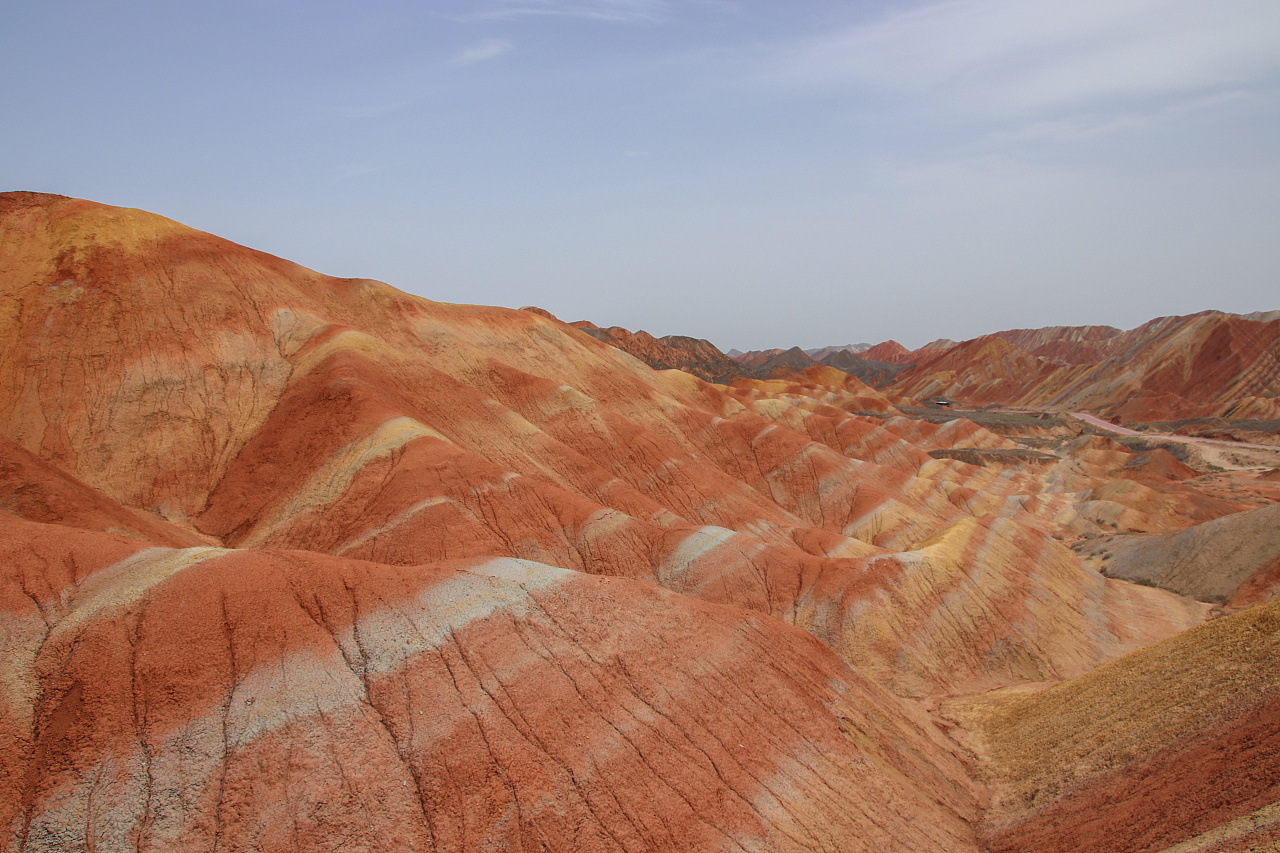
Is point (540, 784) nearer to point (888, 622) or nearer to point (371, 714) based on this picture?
point (371, 714)

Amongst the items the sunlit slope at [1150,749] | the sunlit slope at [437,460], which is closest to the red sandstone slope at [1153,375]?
the sunlit slope at [437,460]

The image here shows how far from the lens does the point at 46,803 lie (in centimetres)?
1113

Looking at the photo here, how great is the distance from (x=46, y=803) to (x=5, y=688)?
2376mm

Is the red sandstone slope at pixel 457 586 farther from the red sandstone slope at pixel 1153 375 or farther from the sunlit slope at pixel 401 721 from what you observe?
the red sandstone slope at pixel 1153 375

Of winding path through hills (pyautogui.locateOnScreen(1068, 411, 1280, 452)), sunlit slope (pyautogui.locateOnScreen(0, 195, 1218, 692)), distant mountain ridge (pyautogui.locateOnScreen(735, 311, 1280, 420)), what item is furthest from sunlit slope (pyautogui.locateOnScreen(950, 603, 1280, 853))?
distant mountain ridge (pyautogui.locateOnScreen(735, 311, 1280, 420))

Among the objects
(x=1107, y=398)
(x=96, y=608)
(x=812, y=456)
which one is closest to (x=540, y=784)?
(x=96, y=608)

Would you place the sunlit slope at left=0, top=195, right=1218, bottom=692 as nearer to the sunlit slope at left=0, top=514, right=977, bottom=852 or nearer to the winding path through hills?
the sunlit slope at left=0, top=514, right=977, bottom=852

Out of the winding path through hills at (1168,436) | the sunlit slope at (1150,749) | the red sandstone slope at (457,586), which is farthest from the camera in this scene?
the winding path through hills at (1168,436)

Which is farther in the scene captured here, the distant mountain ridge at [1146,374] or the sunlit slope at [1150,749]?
the distant mountain ridge at [1146,374]

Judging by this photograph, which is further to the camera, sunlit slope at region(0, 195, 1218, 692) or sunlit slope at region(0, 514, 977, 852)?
sunlit slope at region(0, 195, 1218, 692)

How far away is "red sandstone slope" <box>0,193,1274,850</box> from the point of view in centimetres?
1247

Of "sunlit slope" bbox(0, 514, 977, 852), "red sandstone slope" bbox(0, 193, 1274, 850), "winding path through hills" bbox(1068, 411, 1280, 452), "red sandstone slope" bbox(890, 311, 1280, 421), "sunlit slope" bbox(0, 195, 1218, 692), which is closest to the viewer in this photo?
"sunlit slope" bbox(0, 514, 977, 852)

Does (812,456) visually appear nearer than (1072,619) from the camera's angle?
No

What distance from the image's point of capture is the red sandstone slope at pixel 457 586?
40.9ft
